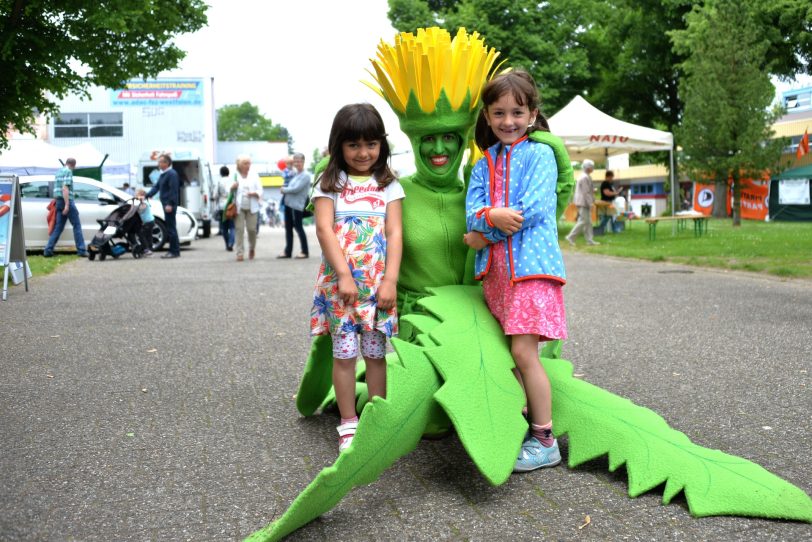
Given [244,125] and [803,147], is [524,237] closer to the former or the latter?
[803,147]

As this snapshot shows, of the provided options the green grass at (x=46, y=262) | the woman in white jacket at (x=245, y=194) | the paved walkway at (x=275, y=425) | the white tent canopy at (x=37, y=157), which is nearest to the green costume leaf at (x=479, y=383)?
the paved walkway at (x=275, y=425)

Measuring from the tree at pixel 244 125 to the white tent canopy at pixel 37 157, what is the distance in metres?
116

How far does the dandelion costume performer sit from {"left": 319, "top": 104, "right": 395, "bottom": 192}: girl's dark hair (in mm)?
252

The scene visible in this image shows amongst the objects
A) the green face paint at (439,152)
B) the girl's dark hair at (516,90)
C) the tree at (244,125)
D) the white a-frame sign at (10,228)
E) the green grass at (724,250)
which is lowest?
the green grass at (724,250)

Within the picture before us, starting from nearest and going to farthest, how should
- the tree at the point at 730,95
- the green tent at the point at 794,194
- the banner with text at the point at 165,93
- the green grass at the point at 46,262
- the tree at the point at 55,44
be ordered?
1. the tree at the point at 55,44
2. the green grass at the point at 46,262
3. the tree at the point at 730,95
4. the green tent at the point at 794,194
5. the banner with text at the point at 165,93

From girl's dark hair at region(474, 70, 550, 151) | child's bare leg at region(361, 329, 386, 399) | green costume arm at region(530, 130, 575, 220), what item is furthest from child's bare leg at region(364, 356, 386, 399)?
girl's dark hair at region(474, 70, 550, 151)

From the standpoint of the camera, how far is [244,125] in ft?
490

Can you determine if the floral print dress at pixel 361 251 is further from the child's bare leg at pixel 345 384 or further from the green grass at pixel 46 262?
the green grass at pixel 46 262

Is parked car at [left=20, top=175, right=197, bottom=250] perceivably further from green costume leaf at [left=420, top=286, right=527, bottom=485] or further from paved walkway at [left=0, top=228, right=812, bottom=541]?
green costume leaf at [left=420, top=286, right=527, bottom=485]

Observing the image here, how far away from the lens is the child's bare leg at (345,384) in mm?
3512

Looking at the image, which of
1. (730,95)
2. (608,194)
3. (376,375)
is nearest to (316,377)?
(376,375)

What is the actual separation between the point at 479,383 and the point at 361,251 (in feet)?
2.47

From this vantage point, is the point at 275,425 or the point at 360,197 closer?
the point at 360,197

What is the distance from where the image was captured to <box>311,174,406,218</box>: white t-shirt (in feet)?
11.4
